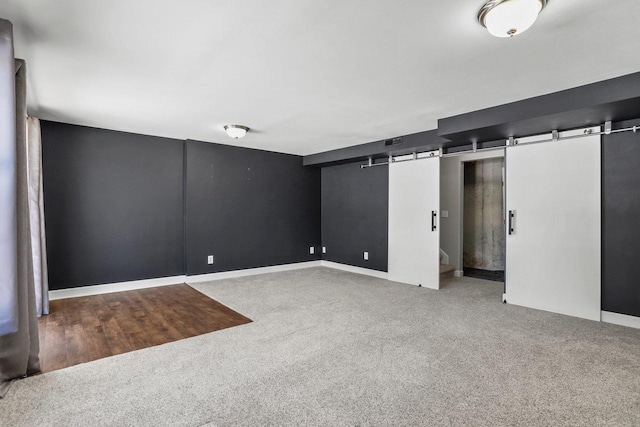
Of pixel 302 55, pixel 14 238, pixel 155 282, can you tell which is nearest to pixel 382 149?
pixel 302 55

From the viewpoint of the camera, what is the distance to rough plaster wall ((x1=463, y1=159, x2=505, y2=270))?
6.30 meters

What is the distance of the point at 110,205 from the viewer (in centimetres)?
462

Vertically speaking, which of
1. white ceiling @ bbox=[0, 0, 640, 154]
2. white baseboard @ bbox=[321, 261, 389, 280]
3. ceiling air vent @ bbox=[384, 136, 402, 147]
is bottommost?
white baseboard @ bbox=[321, 261, 389, 280]

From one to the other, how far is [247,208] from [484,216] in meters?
Result: 4.67

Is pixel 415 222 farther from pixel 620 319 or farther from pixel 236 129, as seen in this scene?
pixel 236 129

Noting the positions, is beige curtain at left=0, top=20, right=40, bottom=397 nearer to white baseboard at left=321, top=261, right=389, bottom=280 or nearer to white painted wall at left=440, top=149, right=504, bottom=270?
white baseboard at left=321, top=261, right=389, bottom=280

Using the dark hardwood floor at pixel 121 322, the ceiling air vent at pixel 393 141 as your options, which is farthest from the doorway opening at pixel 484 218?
the dark hardwood floor at pixel 121 322

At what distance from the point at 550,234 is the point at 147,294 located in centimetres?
526

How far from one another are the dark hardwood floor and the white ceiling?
2296 mm

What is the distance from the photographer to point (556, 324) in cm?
333

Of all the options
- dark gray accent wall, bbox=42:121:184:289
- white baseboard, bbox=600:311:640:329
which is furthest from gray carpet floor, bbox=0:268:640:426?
dark gray accent wall, bbox=42:121:184:289

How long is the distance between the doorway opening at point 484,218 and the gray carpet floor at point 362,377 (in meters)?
2.85

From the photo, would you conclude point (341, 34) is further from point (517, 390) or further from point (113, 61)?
point (517, 390)

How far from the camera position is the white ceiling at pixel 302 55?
5.87ft
